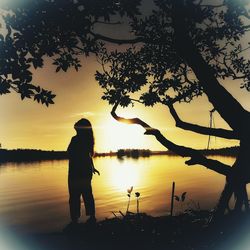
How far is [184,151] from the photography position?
39.4 feet

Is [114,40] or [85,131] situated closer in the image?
[114,40]

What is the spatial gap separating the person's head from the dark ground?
268 cm

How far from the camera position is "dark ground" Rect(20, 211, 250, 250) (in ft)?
34.9

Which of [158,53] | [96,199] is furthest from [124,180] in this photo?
[158,53]

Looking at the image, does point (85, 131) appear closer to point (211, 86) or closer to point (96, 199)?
point (211, 86)

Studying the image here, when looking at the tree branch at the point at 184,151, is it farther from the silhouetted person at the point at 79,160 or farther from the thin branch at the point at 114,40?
the thin branch at the point at 114,40

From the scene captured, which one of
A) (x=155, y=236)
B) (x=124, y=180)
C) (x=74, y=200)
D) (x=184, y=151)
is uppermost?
(x=184, y=151)

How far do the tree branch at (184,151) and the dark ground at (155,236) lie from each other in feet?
4.68

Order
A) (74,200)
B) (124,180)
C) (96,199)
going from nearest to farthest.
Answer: (74,200) < (96,199) < (124,180)

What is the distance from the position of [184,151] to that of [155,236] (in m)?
2.54

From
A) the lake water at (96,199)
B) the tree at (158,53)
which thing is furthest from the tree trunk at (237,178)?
the lake water at (96,199)

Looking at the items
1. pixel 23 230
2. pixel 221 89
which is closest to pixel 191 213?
pixel 221 89

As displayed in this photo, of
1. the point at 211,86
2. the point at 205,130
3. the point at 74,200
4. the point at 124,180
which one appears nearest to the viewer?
the point at 211,86

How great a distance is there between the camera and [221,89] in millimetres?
11008
